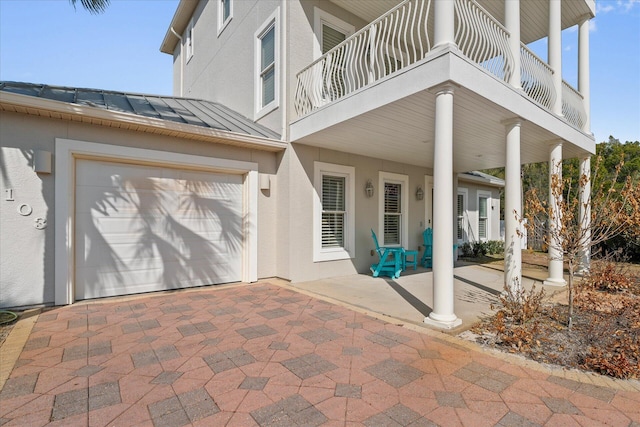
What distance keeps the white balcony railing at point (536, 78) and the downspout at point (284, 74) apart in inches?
172

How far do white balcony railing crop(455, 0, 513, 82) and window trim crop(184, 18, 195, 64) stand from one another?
10084 millimetres

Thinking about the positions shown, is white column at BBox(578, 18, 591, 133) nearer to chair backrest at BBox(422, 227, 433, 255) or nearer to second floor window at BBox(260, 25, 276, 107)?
chair backrest at BBox(422, 227, 433, 255)

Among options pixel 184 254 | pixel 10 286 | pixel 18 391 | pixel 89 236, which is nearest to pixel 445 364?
pixel 18 391

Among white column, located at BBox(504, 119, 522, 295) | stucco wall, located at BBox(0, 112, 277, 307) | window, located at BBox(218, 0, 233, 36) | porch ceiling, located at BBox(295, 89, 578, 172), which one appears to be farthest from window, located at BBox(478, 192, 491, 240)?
stucco wall, located at BBox(0, 112, 277, 307)

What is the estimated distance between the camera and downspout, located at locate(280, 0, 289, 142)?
256 inches

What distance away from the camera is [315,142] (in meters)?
6.66

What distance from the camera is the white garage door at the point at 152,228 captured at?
16.9 ft

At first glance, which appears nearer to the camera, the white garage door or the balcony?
the balcony

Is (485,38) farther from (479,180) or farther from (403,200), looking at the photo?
(479,180)

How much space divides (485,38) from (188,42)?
442 inches

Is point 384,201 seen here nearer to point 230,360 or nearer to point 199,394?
point 230,360

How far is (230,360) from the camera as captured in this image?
307 cm

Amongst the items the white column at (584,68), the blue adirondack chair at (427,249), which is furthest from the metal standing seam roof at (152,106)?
the white column at (584,68)

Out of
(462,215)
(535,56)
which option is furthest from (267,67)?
(462,215)
